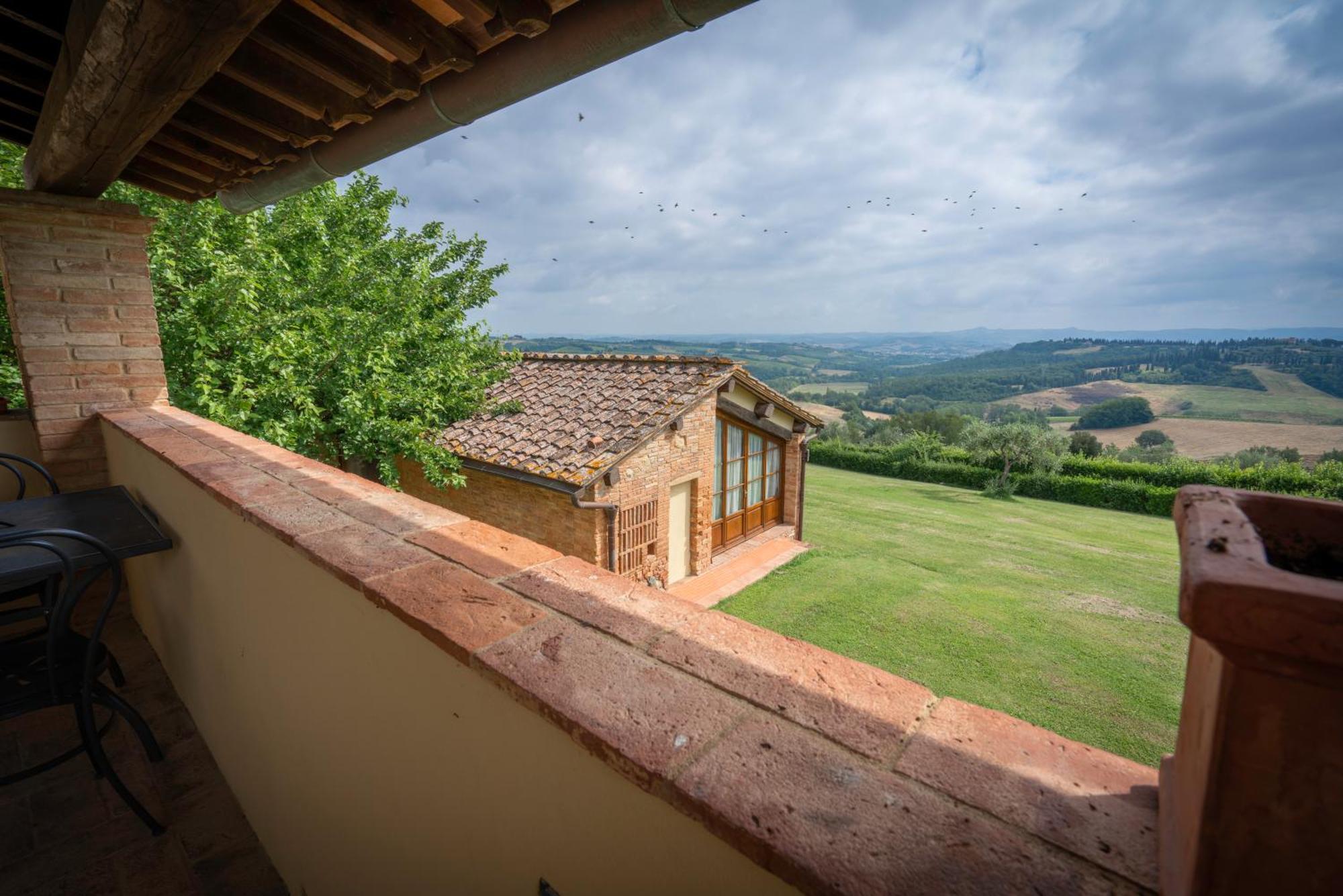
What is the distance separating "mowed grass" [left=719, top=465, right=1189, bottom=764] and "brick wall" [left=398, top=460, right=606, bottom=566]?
101 inches

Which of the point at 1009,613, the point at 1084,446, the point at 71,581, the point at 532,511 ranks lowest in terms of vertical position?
the point at 1009,613

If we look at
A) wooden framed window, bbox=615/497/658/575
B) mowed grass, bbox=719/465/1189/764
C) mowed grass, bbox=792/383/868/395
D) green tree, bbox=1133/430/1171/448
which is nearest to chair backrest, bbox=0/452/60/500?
wooden framed window, bbox=615/497/658/575

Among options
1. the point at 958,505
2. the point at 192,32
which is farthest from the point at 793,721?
the point at 958,505

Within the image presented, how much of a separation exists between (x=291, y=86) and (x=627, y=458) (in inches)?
239

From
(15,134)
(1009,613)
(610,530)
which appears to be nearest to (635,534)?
(610,530)

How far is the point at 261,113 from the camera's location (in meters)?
2.13

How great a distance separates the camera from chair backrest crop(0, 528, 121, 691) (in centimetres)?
178

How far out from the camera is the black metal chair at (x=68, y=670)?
1.90 meters

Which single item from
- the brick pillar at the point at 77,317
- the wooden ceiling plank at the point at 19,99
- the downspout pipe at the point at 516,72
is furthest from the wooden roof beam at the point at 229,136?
the brick pillar at the point at 77,317

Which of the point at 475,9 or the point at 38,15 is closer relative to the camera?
the point at 475,9

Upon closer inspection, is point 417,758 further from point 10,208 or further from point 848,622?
point 848,622

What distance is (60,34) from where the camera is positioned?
1.82 m

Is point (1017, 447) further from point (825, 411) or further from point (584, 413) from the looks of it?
point (825, 411)

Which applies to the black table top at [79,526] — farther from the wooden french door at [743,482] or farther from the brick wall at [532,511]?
the wooden french door at [743,482]
